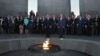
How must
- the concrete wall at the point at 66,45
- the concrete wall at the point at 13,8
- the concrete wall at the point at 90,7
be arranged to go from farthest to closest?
the concrete wall at the point at 13,8 → the concrete wall at the point at 90,7 → the concrete wall at the point at 66,45

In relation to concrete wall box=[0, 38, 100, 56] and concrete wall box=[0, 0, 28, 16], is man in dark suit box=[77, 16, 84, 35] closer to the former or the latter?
concrete wall box=[0, 0, 28, 16]

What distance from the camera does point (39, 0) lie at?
22.5 meters

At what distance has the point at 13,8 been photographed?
2256 cm

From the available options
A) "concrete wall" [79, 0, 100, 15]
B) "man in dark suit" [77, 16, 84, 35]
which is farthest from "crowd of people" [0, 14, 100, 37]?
"concrete wall" [79, 0, 100, 15]

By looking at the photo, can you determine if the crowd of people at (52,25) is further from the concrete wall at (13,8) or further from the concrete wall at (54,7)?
the concrete wall at (54,7)

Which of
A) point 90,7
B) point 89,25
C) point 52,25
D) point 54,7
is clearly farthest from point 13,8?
point 89,25

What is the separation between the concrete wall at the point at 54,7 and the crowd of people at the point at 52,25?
9.67 ft

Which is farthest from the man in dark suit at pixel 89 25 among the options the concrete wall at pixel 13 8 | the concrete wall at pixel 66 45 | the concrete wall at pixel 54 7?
the concrete wall at pixel 13 8

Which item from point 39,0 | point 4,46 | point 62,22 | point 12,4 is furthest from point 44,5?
point 4,46

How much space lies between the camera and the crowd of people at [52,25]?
1769 cm

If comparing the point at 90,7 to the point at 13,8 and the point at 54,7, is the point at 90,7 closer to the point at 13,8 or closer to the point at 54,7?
the point at 54,7

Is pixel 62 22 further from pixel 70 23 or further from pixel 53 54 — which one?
pixel 53 54

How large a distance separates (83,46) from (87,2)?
12.5 m

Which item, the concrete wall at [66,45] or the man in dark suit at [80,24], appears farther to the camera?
the man in dark suit at [80,24]
